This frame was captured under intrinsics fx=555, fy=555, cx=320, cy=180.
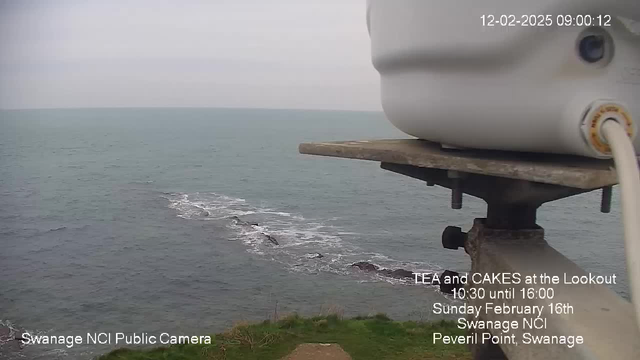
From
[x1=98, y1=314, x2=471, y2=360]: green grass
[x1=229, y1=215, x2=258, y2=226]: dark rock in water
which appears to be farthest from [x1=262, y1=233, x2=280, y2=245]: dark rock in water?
[x1=98, y1=314, x2=471, y2=360]: green grass

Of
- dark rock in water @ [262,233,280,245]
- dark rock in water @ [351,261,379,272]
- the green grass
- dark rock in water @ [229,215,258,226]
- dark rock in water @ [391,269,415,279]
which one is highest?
the green grass

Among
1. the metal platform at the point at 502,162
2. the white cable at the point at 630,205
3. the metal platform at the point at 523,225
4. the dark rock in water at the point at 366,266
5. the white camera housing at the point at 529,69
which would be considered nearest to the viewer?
the white cable at the point at 630,205

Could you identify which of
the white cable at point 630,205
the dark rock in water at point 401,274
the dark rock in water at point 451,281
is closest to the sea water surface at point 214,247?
the dark rock in water at point 401,274

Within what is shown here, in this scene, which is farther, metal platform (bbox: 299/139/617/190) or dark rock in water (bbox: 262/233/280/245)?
dark rock in water (bbox: 262/233/280/245)

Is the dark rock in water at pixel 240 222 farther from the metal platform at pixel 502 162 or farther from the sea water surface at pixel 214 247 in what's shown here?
the metal platform at pixel 502 162

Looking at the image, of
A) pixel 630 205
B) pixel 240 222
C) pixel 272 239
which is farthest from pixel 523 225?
pixel 240 222

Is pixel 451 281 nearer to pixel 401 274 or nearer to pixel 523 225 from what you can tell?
pixel 523 225

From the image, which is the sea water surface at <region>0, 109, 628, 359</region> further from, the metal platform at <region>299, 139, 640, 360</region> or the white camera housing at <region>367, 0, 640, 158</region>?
the white camera housing at <region>367, 0, 640, 158</region>
